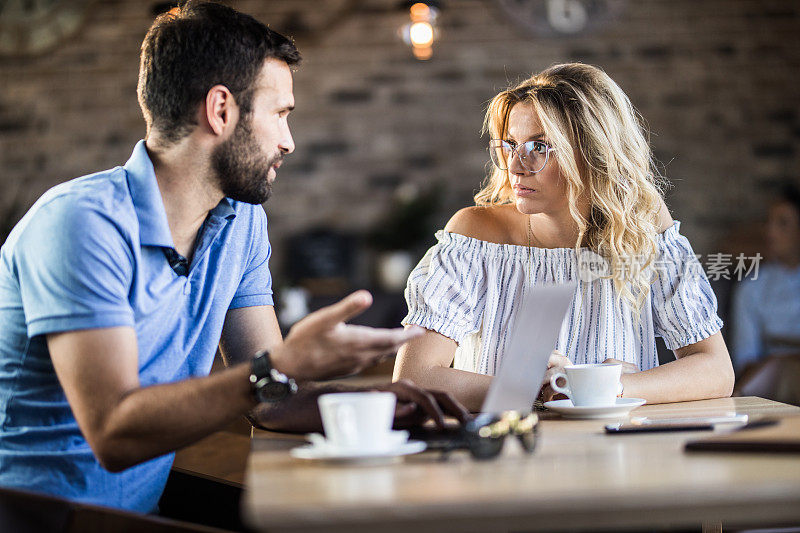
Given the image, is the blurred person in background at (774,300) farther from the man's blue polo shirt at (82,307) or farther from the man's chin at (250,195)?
the man's blue polo shirt at (82,307)

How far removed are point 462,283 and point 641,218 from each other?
453 millimetres

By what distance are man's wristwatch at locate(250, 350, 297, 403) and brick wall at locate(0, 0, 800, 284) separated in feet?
14.5

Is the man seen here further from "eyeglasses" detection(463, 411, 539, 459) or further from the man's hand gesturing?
"eyeglasses" detection(463, 411, 539, 459)

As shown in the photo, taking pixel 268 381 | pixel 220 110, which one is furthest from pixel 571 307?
pixel 268 381

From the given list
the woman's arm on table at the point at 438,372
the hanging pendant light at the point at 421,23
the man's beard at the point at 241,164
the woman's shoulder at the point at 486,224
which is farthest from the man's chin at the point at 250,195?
the hanging pendant light at the point at 421,23

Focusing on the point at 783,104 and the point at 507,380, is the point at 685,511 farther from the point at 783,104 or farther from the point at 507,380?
the point at 783,104

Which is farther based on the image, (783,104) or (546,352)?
(783,104)

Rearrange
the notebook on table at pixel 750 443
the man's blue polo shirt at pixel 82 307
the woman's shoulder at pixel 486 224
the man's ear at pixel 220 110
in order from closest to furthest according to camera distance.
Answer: the notebook on table at pixel 750 443
the man's blue polo shirt at pixel 82 307
the man's ear at pixel 220 110
the woman's shoulder at pixel 486 224

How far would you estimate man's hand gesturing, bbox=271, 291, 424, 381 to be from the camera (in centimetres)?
108

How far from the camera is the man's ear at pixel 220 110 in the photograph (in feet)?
5.26

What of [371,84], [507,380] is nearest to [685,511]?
[507,380]

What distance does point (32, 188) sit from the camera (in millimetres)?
5582

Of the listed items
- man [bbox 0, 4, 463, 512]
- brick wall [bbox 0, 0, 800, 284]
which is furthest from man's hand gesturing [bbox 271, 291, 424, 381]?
brick wall [bbox 0, 0, 800, 284]

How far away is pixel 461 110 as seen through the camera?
5.62 m
